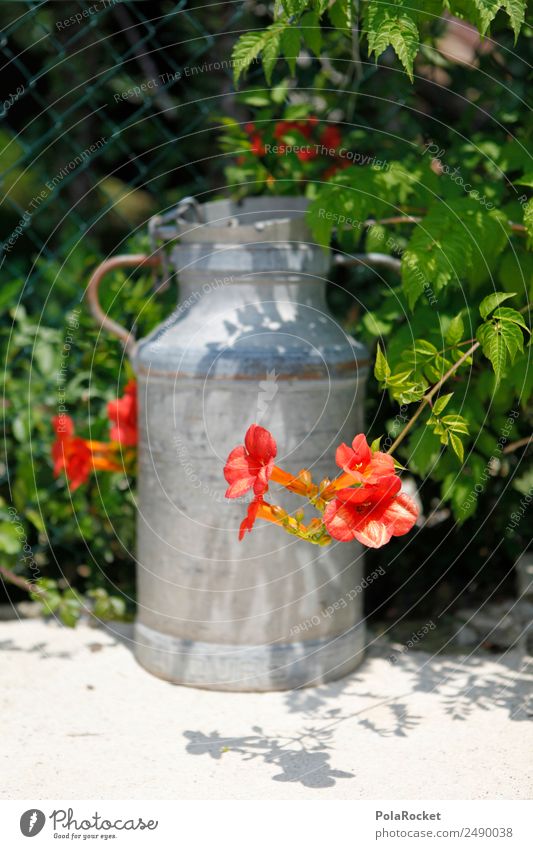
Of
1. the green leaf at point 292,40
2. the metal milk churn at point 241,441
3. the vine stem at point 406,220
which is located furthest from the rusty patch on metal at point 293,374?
the green leaf at point 292,40

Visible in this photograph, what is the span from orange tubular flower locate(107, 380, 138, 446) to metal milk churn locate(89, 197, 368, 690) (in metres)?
0.15

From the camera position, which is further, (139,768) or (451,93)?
(451,93)

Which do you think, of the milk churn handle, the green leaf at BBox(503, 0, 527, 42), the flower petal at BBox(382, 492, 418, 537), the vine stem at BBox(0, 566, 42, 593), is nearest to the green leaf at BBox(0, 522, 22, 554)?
the vine stem at BBox(0, 566, 42, 593)

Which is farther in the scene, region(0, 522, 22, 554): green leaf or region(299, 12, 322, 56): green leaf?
region(0, 522, 22, 554): green leaf

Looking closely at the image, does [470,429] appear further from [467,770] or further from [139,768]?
[139,768]

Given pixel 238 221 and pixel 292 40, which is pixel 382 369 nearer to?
pixel 292 40

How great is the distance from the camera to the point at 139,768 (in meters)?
1.82

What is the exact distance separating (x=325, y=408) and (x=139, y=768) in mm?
876

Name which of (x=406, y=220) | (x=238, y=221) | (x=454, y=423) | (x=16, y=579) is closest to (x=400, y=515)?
(x=454, y=423)

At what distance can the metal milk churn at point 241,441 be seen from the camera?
2.15 meters

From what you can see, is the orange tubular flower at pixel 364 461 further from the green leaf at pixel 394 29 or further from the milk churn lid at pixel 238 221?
the milk churn lid at pixel 238 221

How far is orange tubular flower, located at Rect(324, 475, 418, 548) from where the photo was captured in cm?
151

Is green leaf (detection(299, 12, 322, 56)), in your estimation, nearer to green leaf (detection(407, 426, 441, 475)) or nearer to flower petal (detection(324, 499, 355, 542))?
green leaf (detection(407, 426, 441, 475))

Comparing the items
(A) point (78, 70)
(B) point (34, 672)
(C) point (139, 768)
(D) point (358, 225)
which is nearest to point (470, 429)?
(D) point (358, 225)
